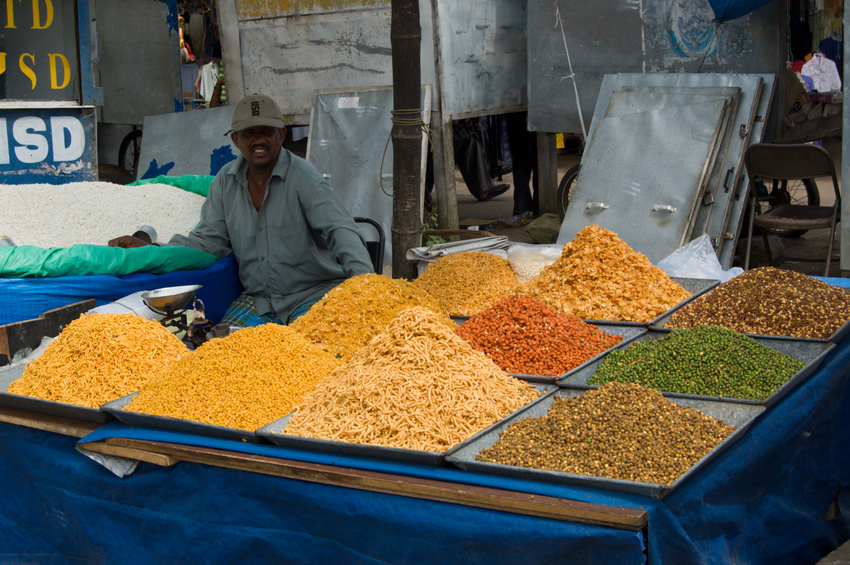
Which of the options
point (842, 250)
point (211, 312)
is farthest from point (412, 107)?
point (842, 250)

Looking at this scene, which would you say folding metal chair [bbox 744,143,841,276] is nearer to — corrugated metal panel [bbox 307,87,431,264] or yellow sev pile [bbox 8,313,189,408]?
corrugated metal panel [bbox 307,87,431,264]

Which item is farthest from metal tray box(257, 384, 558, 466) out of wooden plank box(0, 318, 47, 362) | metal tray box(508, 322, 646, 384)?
wooden plank box(0, 318, 47, 362)

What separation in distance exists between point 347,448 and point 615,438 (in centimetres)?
59

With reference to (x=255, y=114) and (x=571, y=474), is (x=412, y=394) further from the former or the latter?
(x=255, y=114)

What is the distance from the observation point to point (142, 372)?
7.00 feet

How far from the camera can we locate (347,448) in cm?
165

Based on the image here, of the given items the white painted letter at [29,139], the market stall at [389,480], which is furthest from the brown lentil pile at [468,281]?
the white painted letter at [29,139]

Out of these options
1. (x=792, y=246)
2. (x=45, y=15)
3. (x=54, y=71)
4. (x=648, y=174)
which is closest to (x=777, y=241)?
(x=792, y=246)

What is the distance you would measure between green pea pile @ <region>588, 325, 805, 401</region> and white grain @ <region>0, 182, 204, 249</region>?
2.47 meters

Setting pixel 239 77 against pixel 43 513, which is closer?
pixel 43 513

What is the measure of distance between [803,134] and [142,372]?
15.3 feet

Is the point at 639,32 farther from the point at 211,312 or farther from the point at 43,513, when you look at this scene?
the point at 43,513

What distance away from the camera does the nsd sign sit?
4.67 m

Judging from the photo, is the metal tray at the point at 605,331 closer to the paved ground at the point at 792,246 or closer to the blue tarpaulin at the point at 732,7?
the paved ground at the point at 792,246
